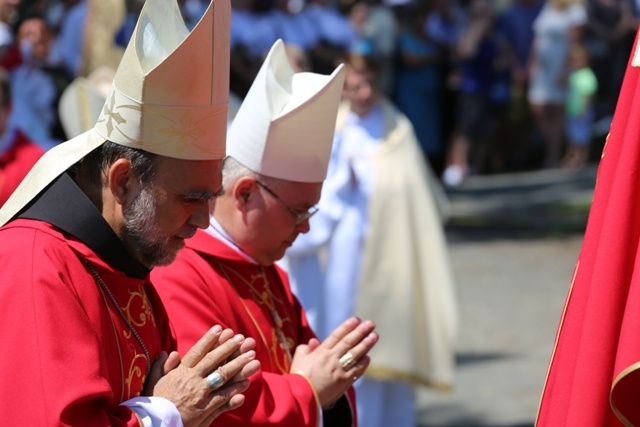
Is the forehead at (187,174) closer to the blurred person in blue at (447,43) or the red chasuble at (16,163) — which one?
the red chasuble at (16,163)

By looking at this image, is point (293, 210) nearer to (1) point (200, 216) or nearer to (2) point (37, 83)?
(1) point (200, 216)

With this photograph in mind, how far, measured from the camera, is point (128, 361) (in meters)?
2.66

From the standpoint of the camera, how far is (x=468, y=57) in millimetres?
13695

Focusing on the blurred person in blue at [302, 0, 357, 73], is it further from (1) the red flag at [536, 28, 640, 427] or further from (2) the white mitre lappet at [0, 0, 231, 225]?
(1) the red flag at [536, 28, 640, 427]

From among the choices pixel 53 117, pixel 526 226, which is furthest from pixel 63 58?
pixel 526 226

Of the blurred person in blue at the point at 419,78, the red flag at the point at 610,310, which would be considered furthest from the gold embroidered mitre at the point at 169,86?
the blurred person in blue at the point at 419,78

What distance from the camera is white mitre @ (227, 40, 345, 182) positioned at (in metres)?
3.64

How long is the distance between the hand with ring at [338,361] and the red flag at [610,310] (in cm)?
95

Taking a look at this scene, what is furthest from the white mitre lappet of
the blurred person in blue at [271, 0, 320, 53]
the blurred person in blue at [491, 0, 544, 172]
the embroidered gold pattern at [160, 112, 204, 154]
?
the blurred person in blue at [491, 0, 544, 172]

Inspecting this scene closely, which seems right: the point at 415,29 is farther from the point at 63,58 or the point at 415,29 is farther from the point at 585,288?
the point at 585,288

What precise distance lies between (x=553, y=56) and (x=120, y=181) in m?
12.0

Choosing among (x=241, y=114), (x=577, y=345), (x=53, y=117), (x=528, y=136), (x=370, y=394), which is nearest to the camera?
(x=577, y=345)

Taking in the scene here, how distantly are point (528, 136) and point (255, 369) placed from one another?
43.4ft

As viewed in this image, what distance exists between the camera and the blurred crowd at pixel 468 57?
11938mm
